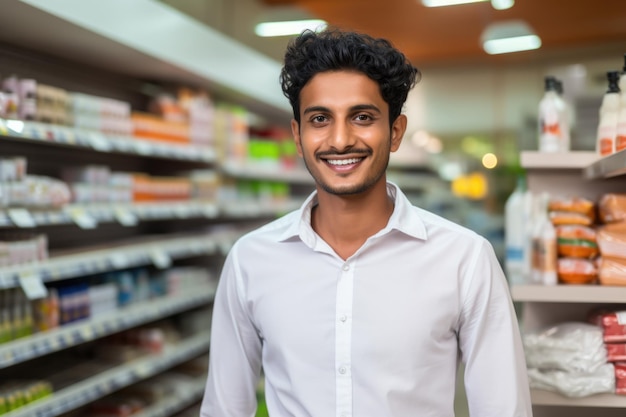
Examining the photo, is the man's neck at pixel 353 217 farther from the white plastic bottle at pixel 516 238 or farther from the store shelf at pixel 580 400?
the white plastic bottle at pixel 516 238

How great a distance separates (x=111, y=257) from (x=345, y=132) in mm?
2695

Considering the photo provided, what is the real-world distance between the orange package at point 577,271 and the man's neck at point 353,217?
33.4 inches

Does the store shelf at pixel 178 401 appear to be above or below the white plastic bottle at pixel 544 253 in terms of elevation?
below

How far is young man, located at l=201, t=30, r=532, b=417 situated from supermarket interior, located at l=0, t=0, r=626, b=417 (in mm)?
635

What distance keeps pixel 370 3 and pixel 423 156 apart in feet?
11.8

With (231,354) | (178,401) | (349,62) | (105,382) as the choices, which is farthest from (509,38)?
(231,354)

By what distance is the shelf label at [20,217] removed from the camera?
3342mm

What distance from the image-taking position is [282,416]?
1.94 metres

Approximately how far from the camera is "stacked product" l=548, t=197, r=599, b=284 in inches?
99.1

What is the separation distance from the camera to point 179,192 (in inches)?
204

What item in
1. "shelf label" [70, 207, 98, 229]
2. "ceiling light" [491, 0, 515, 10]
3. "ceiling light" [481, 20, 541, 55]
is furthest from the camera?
"ceiling light" [481, 20, 541, 55]

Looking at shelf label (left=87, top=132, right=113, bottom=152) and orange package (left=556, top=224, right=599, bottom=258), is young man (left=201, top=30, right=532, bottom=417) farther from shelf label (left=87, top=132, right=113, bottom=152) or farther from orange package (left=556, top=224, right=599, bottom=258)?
shelf label (left=87, top=132, right=113, bottom=152)

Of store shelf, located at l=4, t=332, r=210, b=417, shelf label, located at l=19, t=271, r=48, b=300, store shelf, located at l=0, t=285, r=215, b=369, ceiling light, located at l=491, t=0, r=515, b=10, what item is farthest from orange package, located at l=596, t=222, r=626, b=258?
ceiling light, located at l=491, t=0, r=515, b=10

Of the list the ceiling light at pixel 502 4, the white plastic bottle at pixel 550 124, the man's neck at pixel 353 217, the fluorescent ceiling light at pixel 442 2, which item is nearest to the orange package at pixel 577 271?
the white plastic bottle at pixel 550 124
